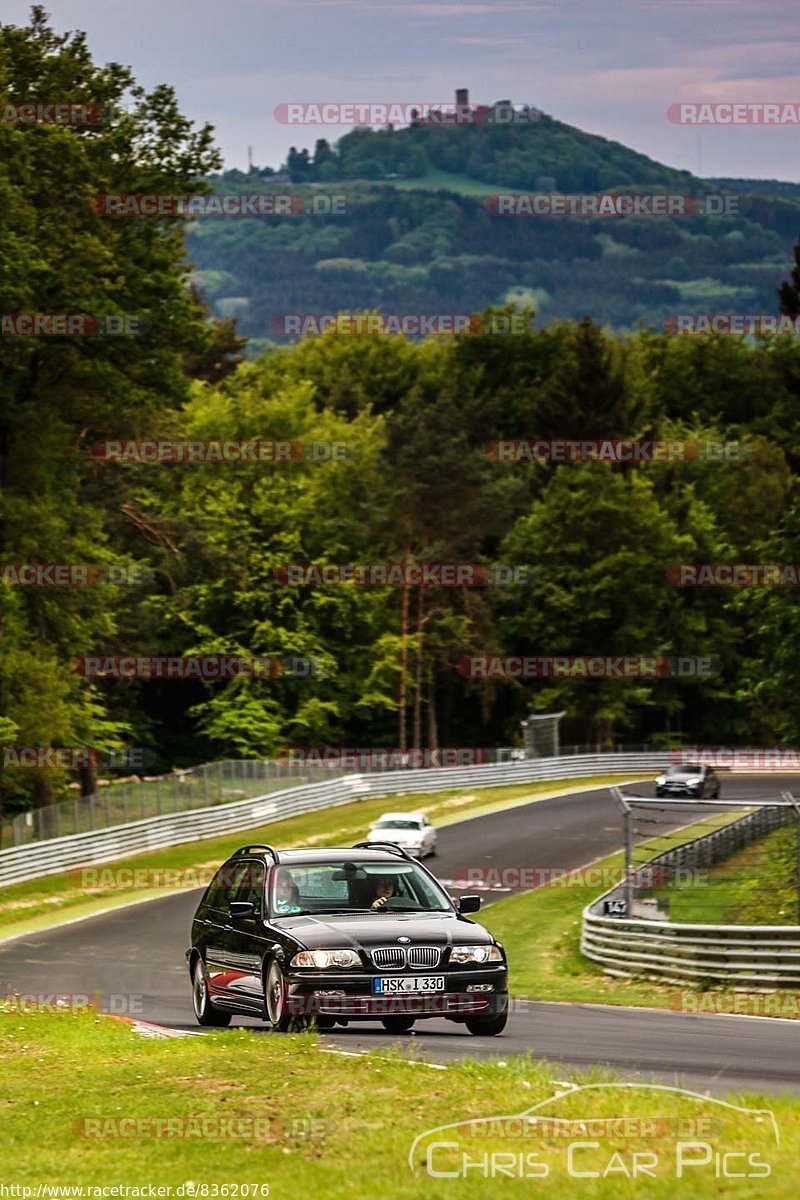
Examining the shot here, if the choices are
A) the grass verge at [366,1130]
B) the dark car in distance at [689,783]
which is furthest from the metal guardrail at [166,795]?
the grass verge at [366,1130]

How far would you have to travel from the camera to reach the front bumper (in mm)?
14492

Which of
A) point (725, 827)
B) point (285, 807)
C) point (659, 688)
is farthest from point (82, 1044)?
point (659, 688)

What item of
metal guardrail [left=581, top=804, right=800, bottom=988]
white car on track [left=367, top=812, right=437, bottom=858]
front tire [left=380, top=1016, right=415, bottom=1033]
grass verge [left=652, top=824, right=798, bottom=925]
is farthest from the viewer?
white car on track [left=367, top=812, right=437, bottom=858]

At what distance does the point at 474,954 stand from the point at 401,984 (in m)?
0.65

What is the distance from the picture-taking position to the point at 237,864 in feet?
54.9

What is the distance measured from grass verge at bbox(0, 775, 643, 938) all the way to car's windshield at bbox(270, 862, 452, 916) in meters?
20.6

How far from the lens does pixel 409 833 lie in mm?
46125

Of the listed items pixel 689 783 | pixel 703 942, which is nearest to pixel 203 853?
pixel 689 783

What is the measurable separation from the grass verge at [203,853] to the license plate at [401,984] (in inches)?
864

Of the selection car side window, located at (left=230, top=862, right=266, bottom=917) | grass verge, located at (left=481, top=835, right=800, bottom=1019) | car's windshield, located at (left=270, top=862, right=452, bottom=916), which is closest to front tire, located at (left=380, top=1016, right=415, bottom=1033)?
car's windshield, located at (left=270, top=862, right=452, bottom=916)

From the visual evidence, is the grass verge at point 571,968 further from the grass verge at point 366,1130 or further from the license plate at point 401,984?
the grass verge at point 366,1130

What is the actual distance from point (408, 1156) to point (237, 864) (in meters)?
8.60

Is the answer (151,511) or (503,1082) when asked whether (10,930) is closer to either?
(503,1082)

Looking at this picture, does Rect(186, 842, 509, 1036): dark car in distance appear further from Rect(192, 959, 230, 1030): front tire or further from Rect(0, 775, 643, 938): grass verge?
Rect(0, 775, 643, 938): grass verge
